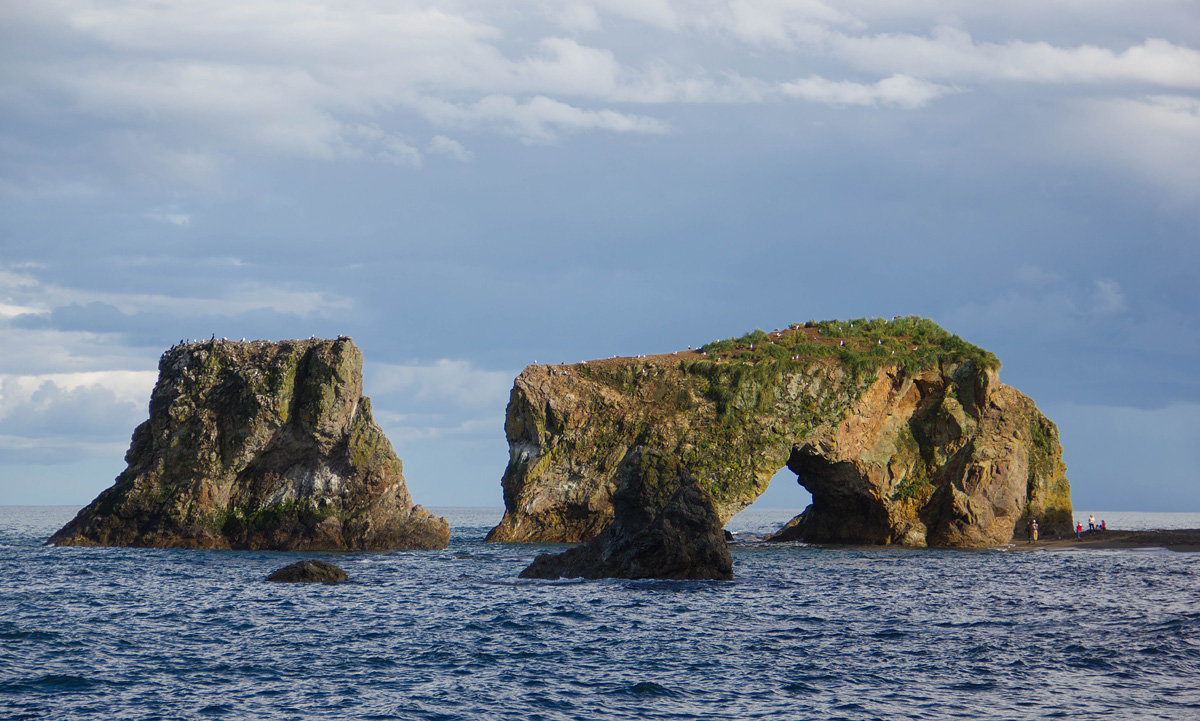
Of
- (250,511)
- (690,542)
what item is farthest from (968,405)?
(250,511)

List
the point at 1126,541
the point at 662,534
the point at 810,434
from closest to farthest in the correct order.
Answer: the point at 662,534 → the point at 810,434 → the point at 1126,541

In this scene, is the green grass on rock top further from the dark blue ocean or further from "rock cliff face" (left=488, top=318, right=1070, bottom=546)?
the dark blue ocean

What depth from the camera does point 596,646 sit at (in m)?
25.3

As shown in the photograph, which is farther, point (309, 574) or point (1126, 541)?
point (1126, 541)

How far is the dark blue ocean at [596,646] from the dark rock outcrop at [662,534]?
121cm

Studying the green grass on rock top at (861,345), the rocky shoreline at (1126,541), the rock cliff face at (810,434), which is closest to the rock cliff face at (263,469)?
the rock cliff face at (810,434)

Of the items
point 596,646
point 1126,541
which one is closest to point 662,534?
point 596,646

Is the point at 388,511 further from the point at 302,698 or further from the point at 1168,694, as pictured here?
the point at 1168,694

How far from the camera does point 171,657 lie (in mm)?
23375

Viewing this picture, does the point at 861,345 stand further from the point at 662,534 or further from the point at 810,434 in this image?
the point at 662,534

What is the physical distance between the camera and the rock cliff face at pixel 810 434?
212 feet

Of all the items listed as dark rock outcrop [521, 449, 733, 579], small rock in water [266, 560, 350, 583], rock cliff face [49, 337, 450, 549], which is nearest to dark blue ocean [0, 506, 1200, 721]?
small rock in water [266, 560, 350, 583]

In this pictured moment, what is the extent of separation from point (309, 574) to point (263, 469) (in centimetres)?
2173

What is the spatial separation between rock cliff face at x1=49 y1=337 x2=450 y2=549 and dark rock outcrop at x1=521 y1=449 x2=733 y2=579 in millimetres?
22952
